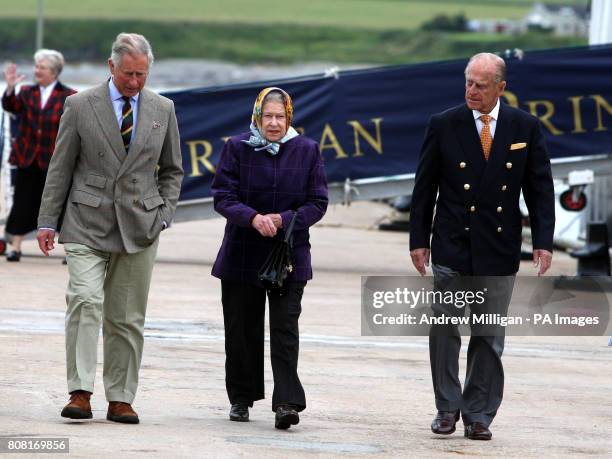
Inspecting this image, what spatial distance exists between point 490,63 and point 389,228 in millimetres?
14310

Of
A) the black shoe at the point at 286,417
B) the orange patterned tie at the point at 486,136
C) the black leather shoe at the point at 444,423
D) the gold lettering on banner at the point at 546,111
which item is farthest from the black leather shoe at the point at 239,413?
the gold lettering on banner at the point at 546,111

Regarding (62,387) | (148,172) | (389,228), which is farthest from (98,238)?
(389,228)

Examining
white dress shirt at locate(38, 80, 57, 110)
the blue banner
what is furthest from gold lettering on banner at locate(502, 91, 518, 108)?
white dress shirt at locate(38, 80, 57, 110)

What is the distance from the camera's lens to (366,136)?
1588 cm

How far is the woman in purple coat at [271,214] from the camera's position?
299 inches

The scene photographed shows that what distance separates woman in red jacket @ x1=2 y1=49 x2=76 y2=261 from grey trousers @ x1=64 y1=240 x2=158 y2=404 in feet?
20.7

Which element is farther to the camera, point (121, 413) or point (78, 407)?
point (121, 413)

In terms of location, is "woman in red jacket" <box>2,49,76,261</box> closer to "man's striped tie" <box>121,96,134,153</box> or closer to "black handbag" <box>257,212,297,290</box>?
"man's striped tie" <box>121,96,134,153</box>

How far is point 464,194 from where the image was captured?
7.52 meters

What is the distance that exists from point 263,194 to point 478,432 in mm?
1572

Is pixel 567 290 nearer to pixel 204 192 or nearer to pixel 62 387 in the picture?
pixel 204 192

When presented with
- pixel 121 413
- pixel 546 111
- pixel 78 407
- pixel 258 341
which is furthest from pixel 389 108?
pixel 78 407

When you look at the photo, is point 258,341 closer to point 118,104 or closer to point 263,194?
point 263,194

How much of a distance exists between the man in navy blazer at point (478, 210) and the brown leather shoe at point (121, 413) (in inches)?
57.9
